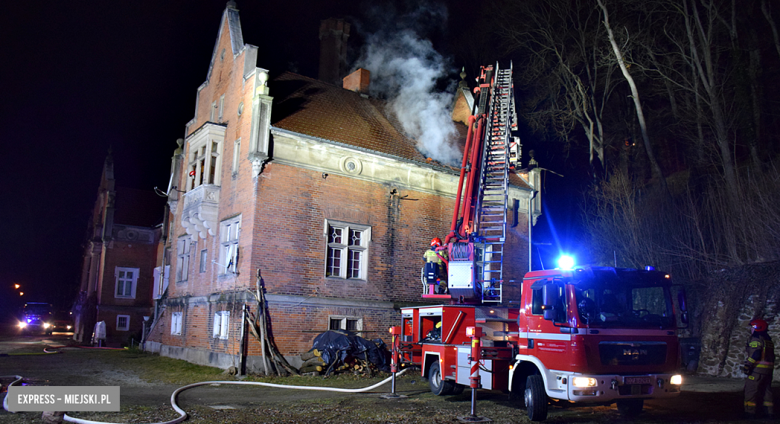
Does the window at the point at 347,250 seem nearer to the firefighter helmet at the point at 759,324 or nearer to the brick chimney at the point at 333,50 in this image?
the brick chimney at the point at 333,50

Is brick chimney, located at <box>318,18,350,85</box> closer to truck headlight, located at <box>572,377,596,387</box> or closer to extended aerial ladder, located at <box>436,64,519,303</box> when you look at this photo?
extended aerial ladder, located at <box>436,64,519,303</box>

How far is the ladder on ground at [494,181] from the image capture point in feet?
46.1

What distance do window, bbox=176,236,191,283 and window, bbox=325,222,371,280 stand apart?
296 inches

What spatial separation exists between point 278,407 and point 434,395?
11.7 feet

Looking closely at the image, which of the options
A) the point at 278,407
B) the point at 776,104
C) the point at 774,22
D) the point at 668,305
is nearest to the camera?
the point at 668,305

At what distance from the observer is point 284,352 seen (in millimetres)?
16359

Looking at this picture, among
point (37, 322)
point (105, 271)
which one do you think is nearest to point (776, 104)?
point (105, 271)

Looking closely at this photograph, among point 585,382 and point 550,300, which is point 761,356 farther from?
point 550,300

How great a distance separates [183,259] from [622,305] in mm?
18750

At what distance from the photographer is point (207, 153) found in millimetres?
20141

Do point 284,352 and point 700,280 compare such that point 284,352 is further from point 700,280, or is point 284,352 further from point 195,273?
point 700,280

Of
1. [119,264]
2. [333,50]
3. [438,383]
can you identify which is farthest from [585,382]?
[119,264]

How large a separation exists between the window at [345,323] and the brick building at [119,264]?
64.8 feet

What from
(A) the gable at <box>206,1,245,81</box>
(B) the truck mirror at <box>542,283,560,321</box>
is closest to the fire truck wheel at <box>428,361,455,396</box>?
(B) the truck mirror at <box>542,283,560,321</box>
